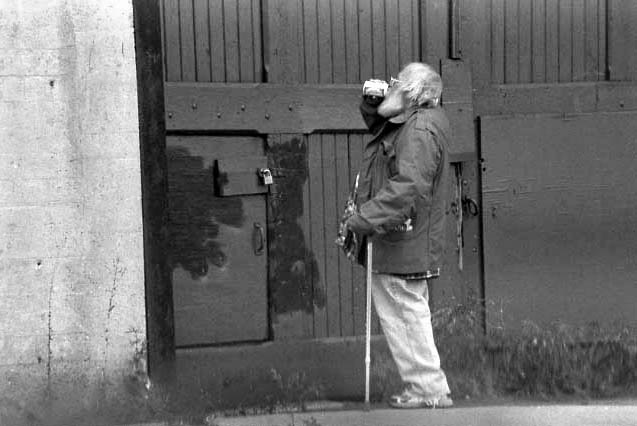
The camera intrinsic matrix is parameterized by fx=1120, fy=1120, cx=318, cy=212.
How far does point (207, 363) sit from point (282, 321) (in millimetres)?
515

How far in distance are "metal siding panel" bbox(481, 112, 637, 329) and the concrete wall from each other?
2476 millimetres

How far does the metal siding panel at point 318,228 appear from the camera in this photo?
6719mm

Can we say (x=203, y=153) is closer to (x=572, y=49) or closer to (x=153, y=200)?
(x=153, y=200)

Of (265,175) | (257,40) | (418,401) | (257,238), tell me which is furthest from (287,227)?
(418,401)

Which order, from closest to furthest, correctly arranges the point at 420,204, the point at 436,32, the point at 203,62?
the point at 420,204 → the point at 203,62 → the point at 436,32

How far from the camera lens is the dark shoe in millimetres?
5734

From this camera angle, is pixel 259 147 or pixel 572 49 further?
pixel 572 49

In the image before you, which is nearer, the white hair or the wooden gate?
the white hair

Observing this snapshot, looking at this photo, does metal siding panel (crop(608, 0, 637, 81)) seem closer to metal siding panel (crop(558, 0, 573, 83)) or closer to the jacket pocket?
metal siding panel (crop(558, 0, 573, 83))

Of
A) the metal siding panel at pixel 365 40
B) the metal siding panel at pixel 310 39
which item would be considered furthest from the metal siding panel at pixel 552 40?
the metal siding panel at pixel 310 39

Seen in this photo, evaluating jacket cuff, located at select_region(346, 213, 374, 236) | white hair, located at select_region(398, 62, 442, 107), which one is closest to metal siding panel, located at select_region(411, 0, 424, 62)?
white hair, located at select_region(398, 62, 442, 107)

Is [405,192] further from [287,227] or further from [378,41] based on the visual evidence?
[378,41]

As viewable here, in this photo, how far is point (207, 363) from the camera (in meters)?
6.50

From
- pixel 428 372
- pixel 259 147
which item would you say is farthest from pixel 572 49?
pixel 428 372
